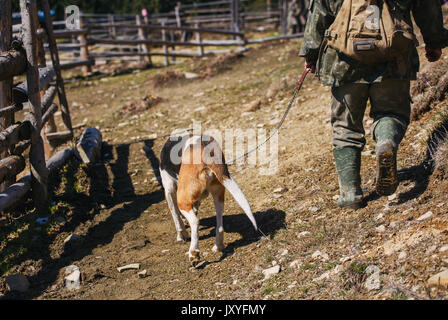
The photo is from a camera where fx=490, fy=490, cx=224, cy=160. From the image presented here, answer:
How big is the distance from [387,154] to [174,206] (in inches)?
86.3

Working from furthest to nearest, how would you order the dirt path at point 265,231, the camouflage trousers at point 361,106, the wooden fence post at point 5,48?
the wooden fence post at point 5,48, the camouflage trousers at point 361,106, the dirt path at point 265,231

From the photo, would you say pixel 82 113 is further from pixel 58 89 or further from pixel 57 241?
pixel 57 241

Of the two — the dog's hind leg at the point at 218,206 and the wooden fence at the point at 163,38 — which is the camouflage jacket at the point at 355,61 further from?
the wooden fence at the point at 163,38

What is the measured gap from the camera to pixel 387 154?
3.71m

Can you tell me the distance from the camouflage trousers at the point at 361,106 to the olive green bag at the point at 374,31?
0.25 m

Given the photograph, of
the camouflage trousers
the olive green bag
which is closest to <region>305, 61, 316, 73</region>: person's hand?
the camouflage trousers

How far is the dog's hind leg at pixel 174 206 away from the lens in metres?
4.85

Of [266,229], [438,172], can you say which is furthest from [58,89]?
[438,172]

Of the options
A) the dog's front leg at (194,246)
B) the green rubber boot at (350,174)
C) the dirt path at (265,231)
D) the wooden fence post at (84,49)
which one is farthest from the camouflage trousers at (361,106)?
the wooden fence post at (84,49)

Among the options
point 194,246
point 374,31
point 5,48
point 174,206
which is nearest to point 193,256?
point 194,246

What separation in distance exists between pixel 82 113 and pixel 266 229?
7.83m

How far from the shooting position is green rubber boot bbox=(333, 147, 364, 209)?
4199mm

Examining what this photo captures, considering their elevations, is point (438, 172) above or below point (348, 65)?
below
